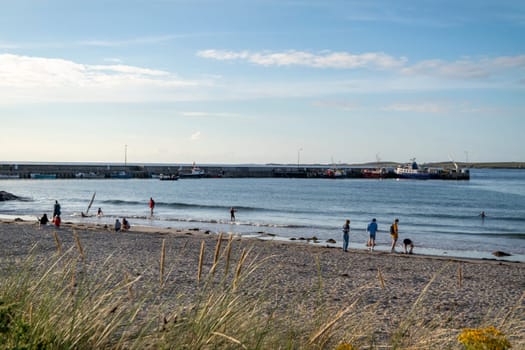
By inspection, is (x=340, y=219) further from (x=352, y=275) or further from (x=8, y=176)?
(x=8, y=176)

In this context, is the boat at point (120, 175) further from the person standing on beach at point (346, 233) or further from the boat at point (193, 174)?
the person standing on beach at point (346, 233)

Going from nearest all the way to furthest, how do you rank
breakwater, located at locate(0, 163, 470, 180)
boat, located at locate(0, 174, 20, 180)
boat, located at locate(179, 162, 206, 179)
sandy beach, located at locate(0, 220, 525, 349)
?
sandy beach, located at locate(0, 220, 525, 349) → boat, located at locate(0, 174, 20, 180) → breakwater, located at locate(0, 163, 470, 180) → boat, located at locate(179, 162, 206, 179)

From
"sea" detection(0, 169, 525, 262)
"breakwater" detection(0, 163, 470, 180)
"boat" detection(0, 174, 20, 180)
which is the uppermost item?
"breakwater" detection(0, 163, 470, 180)

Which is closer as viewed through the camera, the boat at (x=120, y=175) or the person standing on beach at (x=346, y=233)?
the person standing on beach at (x=346, y=233)

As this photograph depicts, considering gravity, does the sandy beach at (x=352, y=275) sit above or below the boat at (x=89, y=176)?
below

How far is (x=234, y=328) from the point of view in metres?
4.27

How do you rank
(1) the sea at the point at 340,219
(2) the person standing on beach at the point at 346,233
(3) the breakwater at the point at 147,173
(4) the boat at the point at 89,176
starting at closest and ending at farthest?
(2) the person standing on beach at the point at 346,233, (1) the sea at the point at 340,219, (3) the breakwater at the point at 147,173, (4) the boat at the point at 89,176

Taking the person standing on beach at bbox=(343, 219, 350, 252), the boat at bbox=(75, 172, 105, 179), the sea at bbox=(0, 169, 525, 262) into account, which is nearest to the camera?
the person standing on beach at bbox=(343, 219, 350, 252)

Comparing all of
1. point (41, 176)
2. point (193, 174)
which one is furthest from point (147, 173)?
point (41, 176)

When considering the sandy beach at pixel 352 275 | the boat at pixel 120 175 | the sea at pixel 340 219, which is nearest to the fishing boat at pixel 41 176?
the boat at pixel 120 175

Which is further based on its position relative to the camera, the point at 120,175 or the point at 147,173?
the point at 147,173

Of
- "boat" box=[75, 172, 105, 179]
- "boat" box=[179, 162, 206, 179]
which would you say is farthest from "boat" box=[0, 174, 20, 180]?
"boat" box=[179, 162, 206, 179]

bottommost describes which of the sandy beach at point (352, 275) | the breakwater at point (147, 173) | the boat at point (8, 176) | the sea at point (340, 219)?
the sea at point (340, 219)

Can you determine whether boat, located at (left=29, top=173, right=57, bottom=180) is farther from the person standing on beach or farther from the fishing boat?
the person standing on beach
